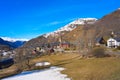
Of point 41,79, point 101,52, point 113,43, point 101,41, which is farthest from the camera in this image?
point 101,41

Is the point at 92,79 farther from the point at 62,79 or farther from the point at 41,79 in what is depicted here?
the point at 41,79

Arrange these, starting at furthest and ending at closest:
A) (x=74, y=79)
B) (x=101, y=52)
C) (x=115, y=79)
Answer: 1. (x=101, y=52)
2. (x=74, y=79)
3. (x=115, y=79)

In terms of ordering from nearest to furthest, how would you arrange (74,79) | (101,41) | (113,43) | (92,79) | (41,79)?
(92,79), (74,79), (41,79), (113,43), (101,41)

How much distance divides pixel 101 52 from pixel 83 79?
36434 millimetres

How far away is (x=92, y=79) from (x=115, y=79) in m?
2.41

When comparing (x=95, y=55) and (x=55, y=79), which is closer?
(x=55, y=79)

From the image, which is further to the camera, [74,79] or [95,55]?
[95,55]

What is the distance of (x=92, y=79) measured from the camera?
959 inches

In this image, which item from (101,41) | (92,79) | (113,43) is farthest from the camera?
(101,41)

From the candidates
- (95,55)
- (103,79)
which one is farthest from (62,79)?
(95,55)

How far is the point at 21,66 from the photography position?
64688 mm

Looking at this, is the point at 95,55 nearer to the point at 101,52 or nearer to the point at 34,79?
the point at 101,52

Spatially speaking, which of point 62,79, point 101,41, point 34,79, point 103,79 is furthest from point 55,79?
point 101,41

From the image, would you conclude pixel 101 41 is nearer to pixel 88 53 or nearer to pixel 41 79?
pixel 88 53
